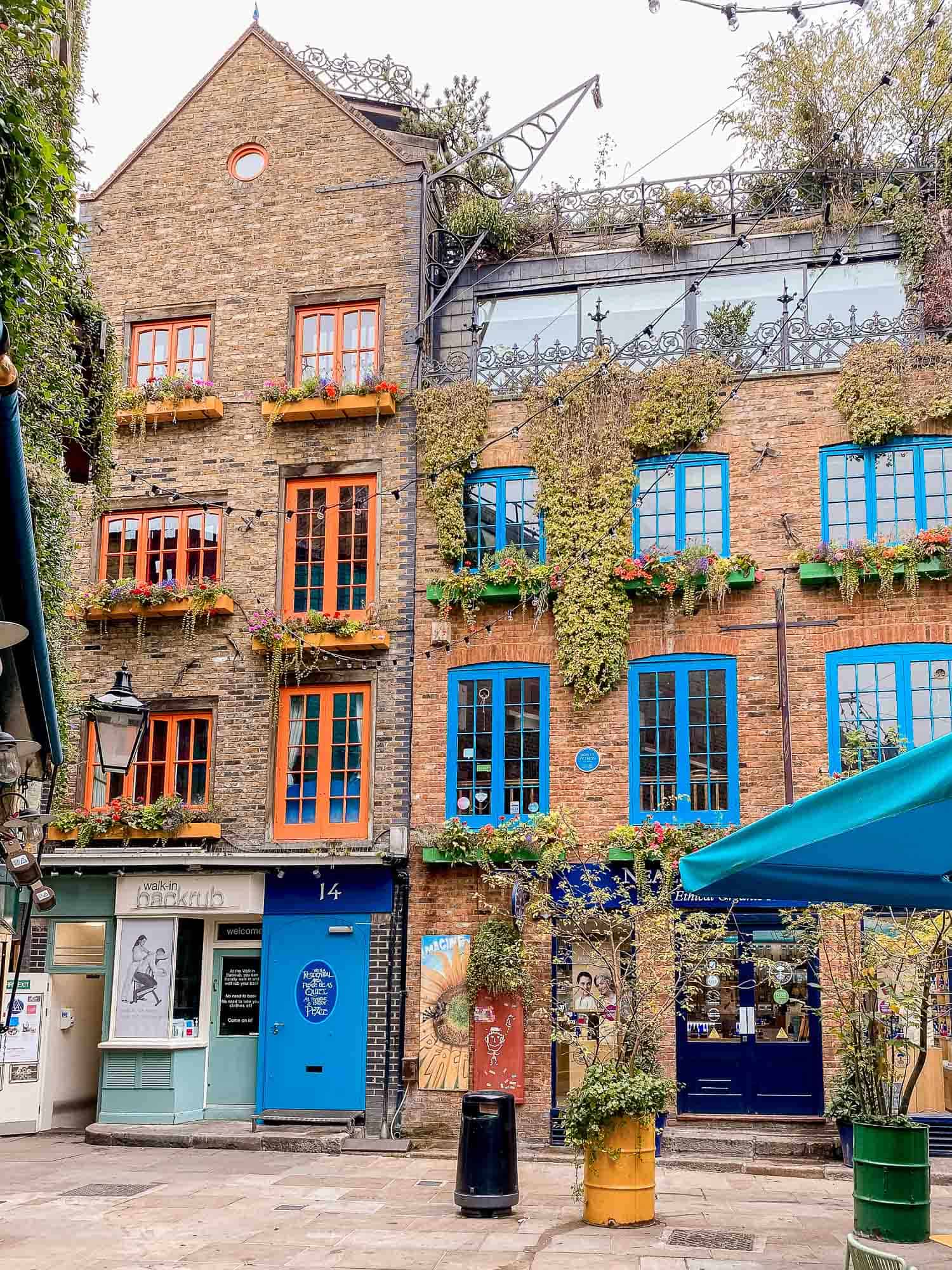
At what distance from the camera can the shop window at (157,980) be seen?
17297 mm

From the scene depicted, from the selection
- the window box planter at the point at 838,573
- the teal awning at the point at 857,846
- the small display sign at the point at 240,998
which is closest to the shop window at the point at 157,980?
the small display sign at the point at 240,998

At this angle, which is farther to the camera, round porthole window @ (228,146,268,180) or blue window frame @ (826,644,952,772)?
round porthole window @ (228,146,268,180)

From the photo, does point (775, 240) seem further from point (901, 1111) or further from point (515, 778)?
point (901, 1111)

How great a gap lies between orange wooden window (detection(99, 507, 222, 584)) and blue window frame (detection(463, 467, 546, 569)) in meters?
3.66

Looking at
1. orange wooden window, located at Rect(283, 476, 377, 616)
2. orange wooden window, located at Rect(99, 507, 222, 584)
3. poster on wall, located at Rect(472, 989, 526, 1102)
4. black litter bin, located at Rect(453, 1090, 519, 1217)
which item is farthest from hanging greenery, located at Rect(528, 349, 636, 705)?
black litter bin, located at Rect(453, 1090, 519, 1217)

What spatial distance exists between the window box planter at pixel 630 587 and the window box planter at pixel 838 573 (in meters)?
0.04

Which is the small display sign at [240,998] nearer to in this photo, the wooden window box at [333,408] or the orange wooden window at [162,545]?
→ the orange wooden window at [162,545]

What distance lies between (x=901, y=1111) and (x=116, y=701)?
7.33 meters

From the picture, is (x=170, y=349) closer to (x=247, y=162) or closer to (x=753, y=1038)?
(x=247, y=162)

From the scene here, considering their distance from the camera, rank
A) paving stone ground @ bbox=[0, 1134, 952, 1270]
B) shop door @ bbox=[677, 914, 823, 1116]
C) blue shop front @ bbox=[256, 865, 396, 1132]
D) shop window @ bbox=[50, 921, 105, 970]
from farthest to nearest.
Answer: shop window @ bbox=[50, 921, 105, 970]
blue shop front @ bbox=[256, 865, 396, 1132]
shop door @ bbox=[677, 914, 823, 1116]
paving stone ground @ bbox=[0, 1134, 952, 1270]

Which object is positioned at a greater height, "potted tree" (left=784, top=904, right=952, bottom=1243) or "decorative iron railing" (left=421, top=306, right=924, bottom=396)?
"decorative iron railing" (left=421, top=306, right=924, bottom=396)

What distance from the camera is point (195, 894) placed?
689 inches

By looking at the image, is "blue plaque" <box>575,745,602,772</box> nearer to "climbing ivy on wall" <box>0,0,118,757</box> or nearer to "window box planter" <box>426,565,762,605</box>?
"window box planter" <box>426,565,762,605</box>

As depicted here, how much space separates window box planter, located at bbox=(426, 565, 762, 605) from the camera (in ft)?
54.5
